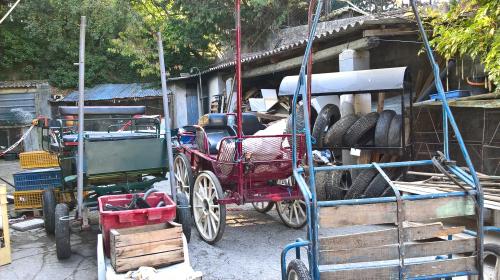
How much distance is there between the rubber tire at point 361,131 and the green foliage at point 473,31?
1.48m

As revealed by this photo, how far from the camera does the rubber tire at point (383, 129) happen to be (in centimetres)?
674

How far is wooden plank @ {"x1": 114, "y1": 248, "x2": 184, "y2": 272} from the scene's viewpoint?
147 inches

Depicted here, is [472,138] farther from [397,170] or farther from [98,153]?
[98,153]

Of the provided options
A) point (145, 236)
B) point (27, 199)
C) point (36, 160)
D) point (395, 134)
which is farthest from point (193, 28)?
point (145, 236)

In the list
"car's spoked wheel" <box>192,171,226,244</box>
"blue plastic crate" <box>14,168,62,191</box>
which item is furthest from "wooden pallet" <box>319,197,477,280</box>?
"blue plastic crate" <box>14,168,62,191</box>

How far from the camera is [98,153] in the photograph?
17.7ft

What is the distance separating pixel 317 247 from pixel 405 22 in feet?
17.7

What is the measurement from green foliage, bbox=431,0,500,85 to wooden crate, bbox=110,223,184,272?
401 centimetres

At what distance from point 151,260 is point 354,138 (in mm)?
4211

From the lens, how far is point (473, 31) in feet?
18.0

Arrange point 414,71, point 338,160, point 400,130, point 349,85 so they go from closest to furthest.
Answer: point 400,130, point 349,85, point 414,71, point 338,160

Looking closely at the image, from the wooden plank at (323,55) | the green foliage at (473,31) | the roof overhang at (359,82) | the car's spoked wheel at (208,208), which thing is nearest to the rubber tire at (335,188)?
the roof overhang at (359,82)

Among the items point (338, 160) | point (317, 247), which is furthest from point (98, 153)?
point (338, 160)

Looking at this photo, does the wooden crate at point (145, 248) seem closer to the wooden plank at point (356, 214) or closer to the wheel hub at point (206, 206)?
the wooden plank at point (356, 214)
